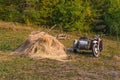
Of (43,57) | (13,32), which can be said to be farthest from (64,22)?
(43,57)

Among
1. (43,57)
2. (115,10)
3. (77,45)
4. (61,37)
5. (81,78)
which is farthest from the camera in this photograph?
(115,10)

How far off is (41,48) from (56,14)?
40.8ft

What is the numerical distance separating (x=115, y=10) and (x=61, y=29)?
4743 millimetres

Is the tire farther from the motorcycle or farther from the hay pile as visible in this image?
the hay pile

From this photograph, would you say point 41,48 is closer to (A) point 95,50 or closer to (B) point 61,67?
(B) point 61,67

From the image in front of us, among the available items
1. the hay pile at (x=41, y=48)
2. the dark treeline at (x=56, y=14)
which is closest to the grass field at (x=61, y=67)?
the hay pile at (x=41, y=48)

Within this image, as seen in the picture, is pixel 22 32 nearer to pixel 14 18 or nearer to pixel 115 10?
pixel 14 18

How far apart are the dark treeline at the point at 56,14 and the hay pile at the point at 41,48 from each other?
37.0 ft

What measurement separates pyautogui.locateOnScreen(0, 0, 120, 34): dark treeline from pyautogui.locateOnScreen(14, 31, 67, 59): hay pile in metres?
11.3

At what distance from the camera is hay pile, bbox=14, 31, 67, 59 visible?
15.0m

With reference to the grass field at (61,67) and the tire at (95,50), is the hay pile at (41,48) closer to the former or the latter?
the grass field at (61,67)

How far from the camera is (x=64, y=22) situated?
2750cm

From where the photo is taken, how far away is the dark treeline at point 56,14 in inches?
1061

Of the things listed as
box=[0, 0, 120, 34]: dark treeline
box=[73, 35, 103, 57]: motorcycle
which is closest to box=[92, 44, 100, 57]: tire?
box=[73, 35, 103, 57]: motorcycle
